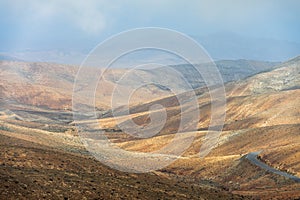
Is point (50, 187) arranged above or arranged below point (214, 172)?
above

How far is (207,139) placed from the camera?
11719 centimetres

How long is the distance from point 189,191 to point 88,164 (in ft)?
42.7

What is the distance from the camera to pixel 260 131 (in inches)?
4385

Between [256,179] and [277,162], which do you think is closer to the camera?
[256,179]

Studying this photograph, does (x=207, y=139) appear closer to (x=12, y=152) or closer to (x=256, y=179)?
(x=256, y=179)

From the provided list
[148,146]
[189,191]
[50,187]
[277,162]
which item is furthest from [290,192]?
[148,146]

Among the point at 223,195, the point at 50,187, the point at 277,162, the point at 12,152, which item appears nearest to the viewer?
the point at 50,187

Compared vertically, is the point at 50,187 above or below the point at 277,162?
above

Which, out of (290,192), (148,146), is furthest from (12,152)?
(148,146)

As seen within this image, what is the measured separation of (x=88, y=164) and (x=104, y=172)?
312cm

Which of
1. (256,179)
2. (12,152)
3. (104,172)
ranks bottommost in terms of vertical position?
(256,179)

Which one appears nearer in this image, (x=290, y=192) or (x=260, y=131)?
(x=290, y=192)

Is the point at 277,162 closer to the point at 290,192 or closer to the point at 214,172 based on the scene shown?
the point at 214,172

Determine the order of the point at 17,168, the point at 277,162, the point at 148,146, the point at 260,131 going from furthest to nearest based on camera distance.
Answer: the point at 148,146 < the point at 260,131 < the point at 277,162 < the point at 17,168
